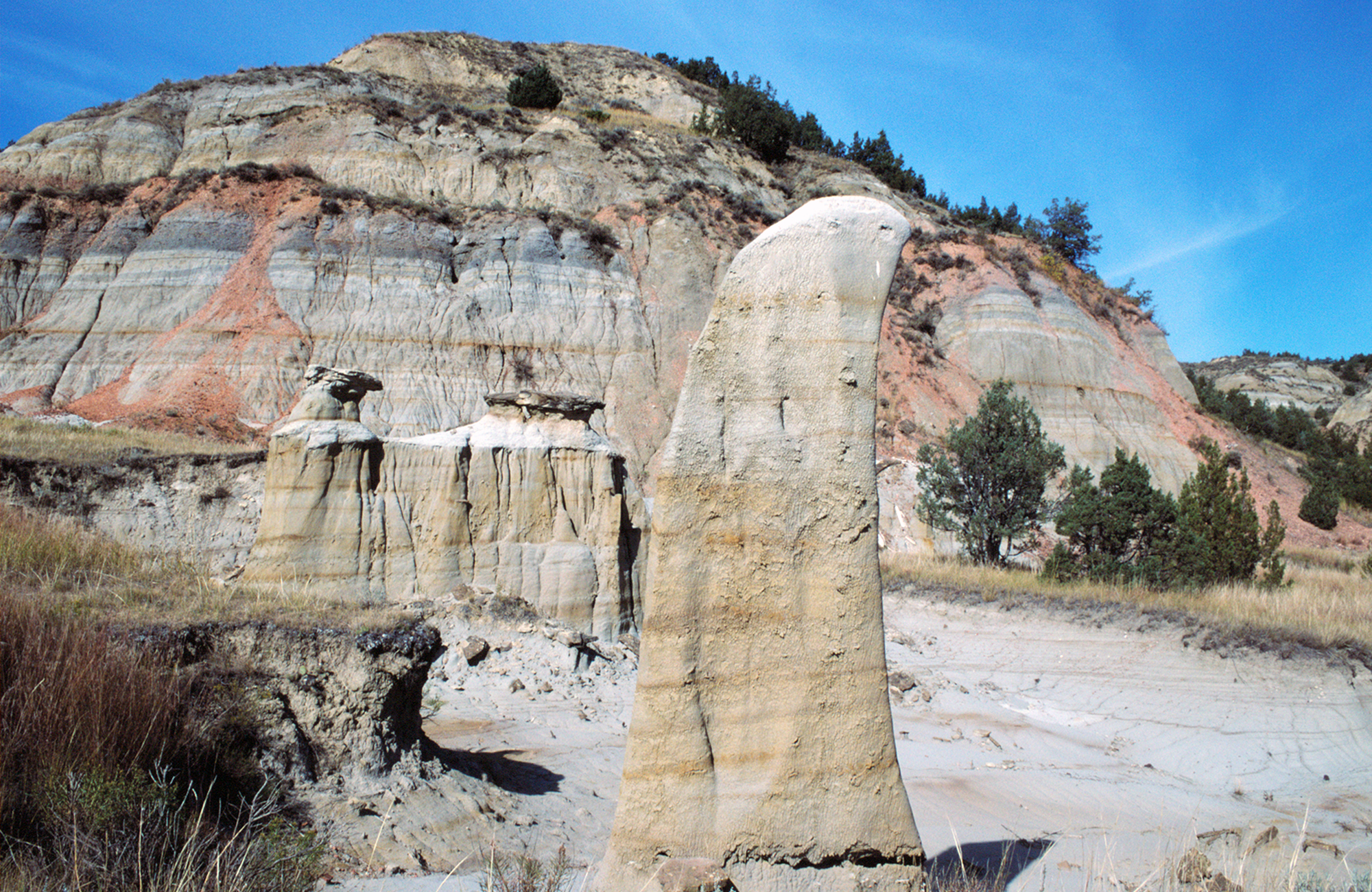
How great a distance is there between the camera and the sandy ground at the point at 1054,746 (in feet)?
18.2

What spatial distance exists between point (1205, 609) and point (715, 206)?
2479cm

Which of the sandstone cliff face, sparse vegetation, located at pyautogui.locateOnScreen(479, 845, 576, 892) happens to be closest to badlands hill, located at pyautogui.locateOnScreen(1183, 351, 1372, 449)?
the sandstone cliff face

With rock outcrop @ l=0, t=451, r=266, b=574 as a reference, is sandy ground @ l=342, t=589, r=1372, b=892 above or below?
below

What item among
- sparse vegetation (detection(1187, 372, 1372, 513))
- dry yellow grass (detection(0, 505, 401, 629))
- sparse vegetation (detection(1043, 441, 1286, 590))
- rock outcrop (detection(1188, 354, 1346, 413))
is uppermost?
rock outcrop (detection(1188, 354, 1346, 413))

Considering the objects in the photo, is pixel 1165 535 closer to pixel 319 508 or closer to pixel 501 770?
pixel 501 770

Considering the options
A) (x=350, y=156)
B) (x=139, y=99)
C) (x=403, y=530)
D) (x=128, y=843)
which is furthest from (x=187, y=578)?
(x=139, y=99)

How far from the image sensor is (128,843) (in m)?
3.32

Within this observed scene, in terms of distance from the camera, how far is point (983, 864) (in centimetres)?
511

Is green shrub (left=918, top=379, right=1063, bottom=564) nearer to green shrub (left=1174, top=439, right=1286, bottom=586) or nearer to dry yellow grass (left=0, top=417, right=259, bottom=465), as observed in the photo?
green shrub (left=1174, top=439, right=1286, bottom=586)

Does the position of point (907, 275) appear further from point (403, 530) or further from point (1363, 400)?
point (1363, 400)

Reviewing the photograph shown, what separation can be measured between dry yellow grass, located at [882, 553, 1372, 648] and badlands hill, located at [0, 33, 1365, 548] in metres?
7.19

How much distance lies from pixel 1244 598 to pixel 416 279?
24.6 meters

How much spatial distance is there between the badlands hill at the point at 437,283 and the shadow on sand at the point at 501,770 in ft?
58.3

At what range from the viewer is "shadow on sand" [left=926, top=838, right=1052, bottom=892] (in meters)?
4.01
